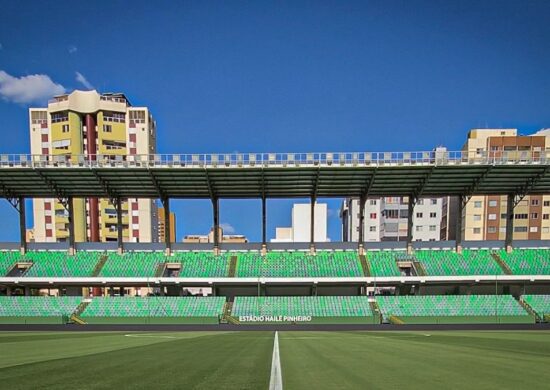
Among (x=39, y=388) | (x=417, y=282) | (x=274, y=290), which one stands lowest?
(x=274, y=290)

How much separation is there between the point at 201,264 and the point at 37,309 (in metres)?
17.7

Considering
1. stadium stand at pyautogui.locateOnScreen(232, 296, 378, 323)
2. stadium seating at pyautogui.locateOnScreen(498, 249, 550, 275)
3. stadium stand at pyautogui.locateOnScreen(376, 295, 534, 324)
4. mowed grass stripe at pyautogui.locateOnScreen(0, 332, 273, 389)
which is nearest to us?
mowed grass stripe at pyautogui.locateOnScreen(0, 332, 273, 389)

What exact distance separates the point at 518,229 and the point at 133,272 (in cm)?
7050

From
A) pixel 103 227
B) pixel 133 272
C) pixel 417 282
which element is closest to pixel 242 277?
pixel 133 272

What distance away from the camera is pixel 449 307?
33.9 meters

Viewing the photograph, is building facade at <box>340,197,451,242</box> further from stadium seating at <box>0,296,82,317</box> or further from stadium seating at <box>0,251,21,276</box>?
stadium seating at <box>0,251,21,276</box>

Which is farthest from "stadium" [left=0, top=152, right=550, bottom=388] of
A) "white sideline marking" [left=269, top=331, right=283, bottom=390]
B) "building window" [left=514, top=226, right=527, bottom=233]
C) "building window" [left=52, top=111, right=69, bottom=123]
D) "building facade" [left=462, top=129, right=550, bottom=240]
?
"building window" [left=52, top=111, right=69, bottom=123]

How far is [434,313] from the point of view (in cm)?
3319

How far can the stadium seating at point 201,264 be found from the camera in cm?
3766

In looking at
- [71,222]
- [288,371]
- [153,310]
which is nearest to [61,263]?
[71,222]

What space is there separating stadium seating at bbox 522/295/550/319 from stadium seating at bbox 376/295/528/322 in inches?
54.7

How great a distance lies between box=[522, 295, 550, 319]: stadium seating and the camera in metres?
32.6

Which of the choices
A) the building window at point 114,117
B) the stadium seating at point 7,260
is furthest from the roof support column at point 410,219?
the building window at point 114,117

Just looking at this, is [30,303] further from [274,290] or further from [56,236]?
[56,236]
